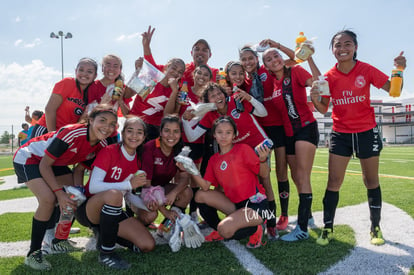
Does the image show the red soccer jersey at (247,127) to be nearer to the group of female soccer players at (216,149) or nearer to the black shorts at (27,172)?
the group of female soccer players at (216,149)

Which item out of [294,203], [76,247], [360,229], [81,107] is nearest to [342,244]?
[360,229]

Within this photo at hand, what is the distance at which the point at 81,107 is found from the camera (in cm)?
368

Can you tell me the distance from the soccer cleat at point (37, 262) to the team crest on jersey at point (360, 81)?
3.74 metres

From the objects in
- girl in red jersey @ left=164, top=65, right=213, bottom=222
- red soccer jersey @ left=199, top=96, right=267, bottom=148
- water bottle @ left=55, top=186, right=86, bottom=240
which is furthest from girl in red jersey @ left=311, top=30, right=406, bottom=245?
water bottle @ left=55, top=186, right=86, bottom=240

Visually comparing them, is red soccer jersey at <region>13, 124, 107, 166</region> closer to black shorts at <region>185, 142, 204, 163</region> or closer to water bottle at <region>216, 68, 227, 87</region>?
black shorts at <region>185, 142, 204, 163</region>

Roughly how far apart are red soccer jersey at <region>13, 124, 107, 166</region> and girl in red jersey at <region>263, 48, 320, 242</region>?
7.66ft

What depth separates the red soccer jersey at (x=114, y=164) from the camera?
302 cm

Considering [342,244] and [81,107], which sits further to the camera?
[81,107]

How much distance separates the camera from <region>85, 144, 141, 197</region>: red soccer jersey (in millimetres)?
3023

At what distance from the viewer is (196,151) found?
4160mm

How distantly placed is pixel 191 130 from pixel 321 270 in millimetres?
2225

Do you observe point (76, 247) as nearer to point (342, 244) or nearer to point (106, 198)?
point (106, 198)

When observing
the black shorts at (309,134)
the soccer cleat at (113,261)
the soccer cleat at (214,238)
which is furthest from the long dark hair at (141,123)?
the black shorts at (309,134)

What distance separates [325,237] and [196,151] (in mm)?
1981
